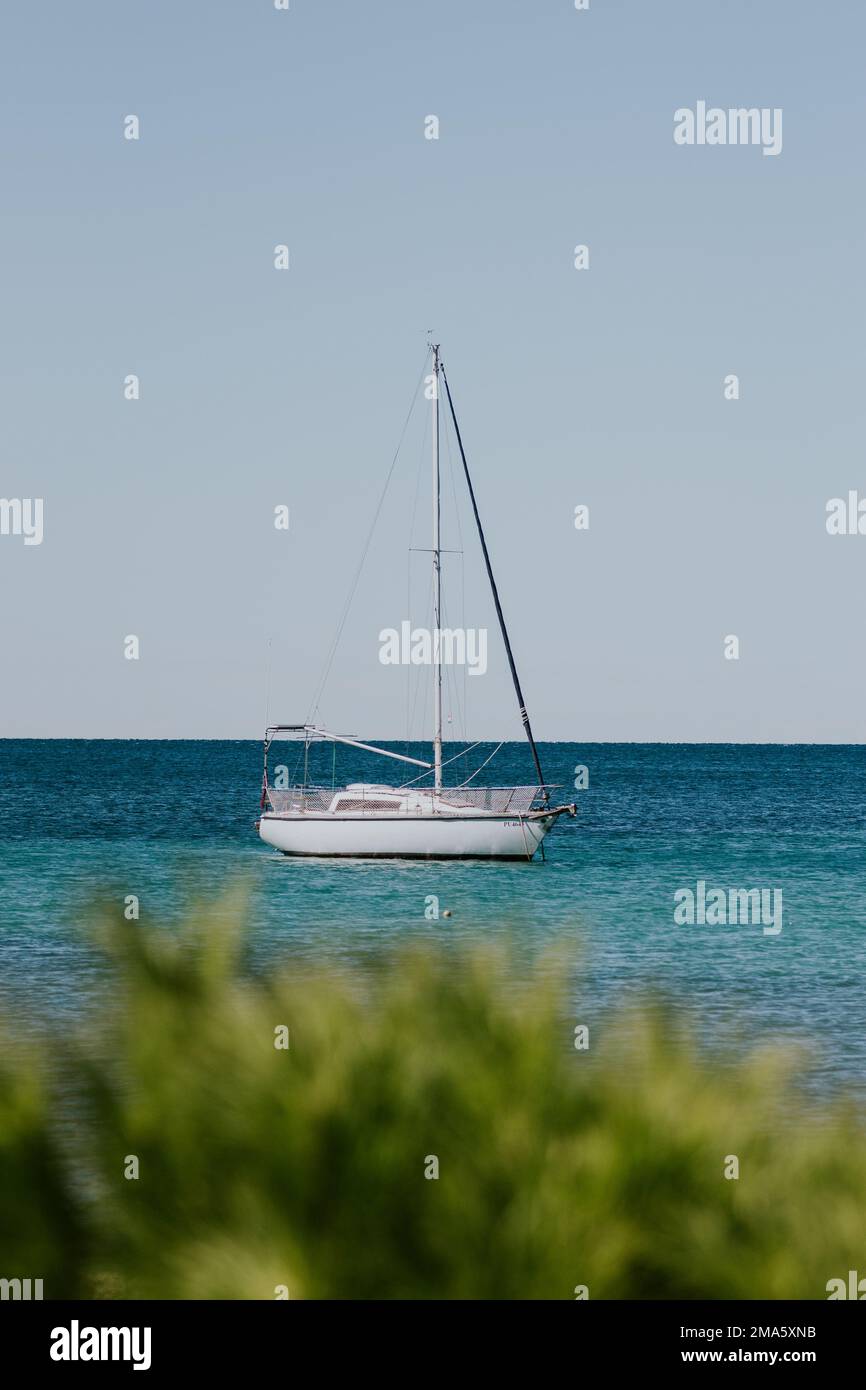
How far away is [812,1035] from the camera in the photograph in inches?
664

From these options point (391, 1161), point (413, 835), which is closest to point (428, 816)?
point (413, 835)

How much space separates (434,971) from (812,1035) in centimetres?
1447

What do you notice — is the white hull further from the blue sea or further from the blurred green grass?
the blurred green grass

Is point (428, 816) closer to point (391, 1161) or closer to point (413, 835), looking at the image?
point (413, 835)

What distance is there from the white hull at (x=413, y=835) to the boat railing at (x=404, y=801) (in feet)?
0.74

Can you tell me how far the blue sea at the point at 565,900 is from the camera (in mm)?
4766

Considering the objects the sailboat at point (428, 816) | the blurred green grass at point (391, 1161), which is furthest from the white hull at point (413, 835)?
the blurred green grass at point (391, 1161)

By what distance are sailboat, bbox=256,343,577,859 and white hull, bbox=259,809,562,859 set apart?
24 mm

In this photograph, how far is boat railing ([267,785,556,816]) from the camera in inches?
1399

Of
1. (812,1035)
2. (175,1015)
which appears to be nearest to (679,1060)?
(175,1015)

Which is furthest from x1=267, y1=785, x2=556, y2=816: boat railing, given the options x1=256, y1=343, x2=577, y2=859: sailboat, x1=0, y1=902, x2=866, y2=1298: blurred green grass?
x1=0, y1=902, x2=866, y2=1298: blurred green grass

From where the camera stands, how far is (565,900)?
32469mm

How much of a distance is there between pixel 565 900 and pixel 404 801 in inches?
208
